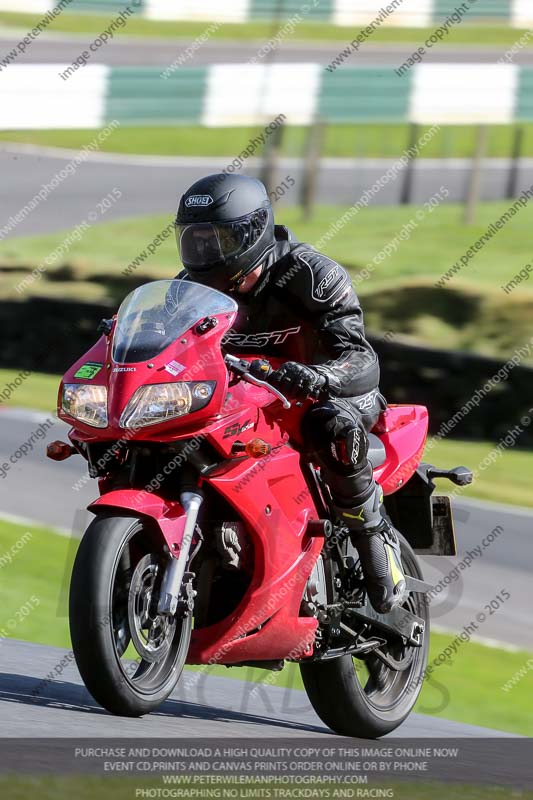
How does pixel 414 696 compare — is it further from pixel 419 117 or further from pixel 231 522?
pixel 419 117

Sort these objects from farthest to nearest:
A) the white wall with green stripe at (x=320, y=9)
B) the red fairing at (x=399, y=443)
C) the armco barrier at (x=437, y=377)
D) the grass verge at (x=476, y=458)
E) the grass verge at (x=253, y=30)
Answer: the grass verge at (x=253, y=30) < the white wall with green stripe at (x=320, y=9) < the armco barrier at (x=437, y=377) < the grass verge at (x=476, y=458) < the red fairing at (x=399, y=443)

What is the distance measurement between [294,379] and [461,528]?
22.7 feet

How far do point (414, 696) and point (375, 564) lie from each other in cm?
77

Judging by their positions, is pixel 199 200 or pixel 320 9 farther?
pixel 320 9

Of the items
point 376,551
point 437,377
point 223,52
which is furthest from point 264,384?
point 223,52

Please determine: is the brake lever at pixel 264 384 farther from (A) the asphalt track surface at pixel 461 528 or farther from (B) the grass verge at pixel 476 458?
(B) the grass verge at pixel 476 458

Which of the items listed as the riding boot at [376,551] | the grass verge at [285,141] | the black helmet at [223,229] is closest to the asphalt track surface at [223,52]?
the grass verge at [285,141]

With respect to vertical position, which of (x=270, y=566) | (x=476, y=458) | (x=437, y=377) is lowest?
(x=476, y=458)

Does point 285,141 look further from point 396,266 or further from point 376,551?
point 376,551

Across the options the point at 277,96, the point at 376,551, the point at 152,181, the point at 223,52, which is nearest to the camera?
the point at 376,551

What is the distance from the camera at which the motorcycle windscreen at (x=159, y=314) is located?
4.20 meters

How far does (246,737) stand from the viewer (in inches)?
169

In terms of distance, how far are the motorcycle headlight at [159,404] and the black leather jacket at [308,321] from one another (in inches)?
22.6

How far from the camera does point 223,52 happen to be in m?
25.9
